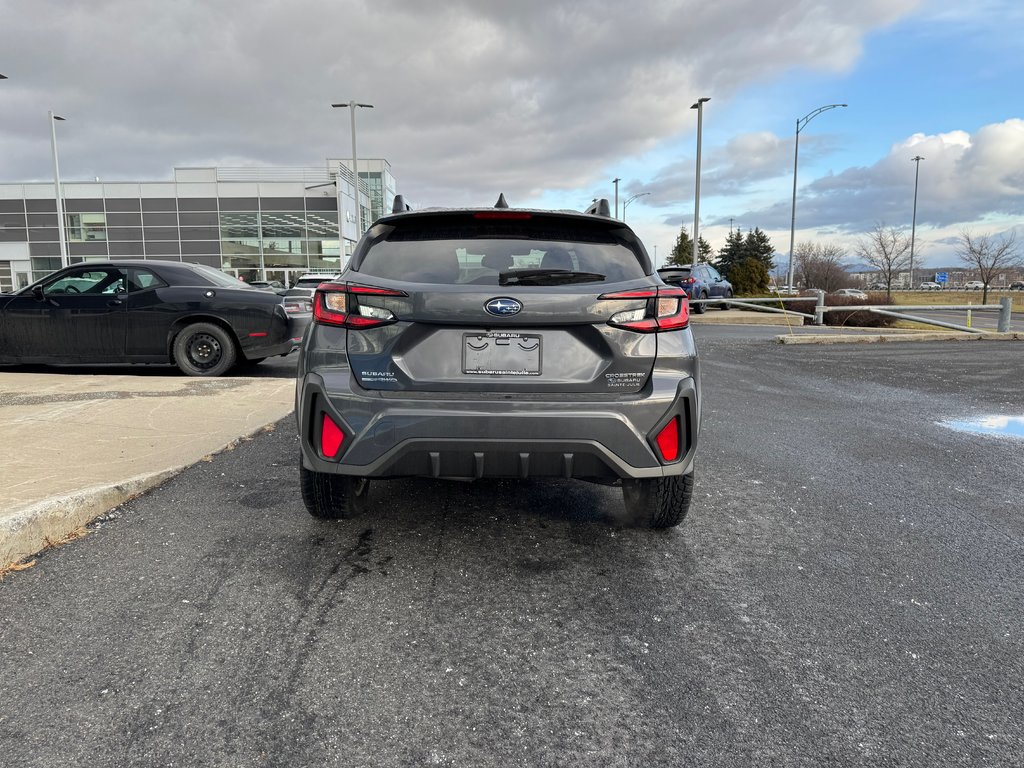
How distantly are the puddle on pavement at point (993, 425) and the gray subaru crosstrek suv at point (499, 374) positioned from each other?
493 centimetres

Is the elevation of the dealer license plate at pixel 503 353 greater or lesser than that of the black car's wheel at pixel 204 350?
greater

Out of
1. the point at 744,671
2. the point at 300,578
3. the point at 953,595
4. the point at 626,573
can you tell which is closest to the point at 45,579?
the point at 300,578

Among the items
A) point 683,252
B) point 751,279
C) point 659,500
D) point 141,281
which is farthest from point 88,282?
point 683,252

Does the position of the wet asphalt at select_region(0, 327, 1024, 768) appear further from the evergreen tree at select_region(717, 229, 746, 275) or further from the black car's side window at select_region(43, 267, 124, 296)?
the evergreen tree at select_region(717, 229, 746, 275)

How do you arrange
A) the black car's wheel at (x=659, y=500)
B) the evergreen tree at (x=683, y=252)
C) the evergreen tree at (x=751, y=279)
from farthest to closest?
the evergreen tree at (x=683, y=252) < the evergreen tree at (x=751, y=279) < the black car's wheel at (x=659, y=500)

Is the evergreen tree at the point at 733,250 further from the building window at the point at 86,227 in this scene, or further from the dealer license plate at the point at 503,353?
the dealer license plate at the point at 503,353

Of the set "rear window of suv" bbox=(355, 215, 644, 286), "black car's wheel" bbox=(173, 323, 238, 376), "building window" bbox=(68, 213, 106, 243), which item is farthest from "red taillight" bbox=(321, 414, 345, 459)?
"building window" bbox=(68, 213, 106, 243)

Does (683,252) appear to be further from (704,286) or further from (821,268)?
(704,286)

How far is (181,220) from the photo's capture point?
166ft

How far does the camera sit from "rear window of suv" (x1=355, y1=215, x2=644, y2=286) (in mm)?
3236

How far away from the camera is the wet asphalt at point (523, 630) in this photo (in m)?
2.10

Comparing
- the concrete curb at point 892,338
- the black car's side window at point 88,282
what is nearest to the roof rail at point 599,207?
the black car's side window at point 88,282

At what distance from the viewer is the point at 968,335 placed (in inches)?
651

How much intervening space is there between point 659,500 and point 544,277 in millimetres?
1306
